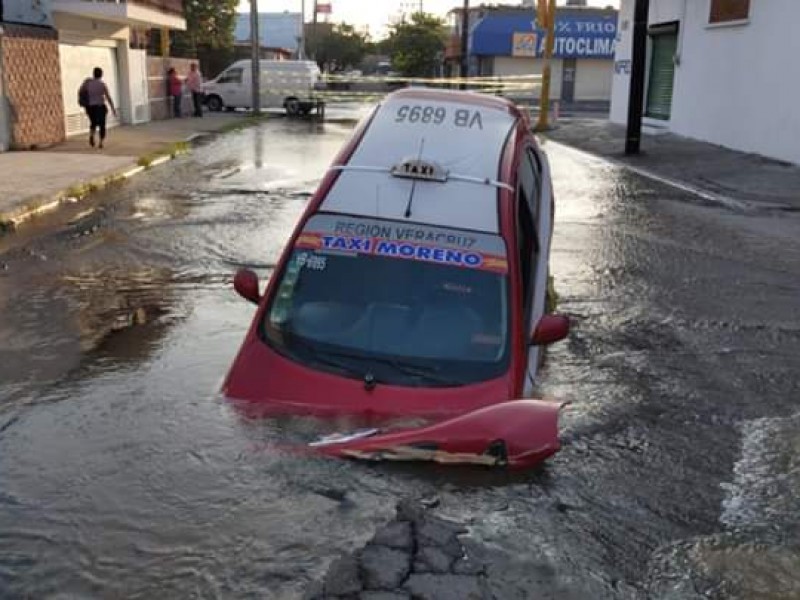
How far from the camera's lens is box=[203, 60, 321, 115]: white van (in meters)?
38.4

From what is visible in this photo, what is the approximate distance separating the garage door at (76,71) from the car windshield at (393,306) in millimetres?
21036

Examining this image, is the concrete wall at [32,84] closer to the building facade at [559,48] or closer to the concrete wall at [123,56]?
the concrete wall at [123,56]

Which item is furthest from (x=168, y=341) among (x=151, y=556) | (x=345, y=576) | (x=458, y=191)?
(x=345, y=576)

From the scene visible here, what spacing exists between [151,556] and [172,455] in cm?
101

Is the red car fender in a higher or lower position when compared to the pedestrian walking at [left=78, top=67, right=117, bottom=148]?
lower

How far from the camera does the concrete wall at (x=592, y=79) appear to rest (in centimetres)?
5888

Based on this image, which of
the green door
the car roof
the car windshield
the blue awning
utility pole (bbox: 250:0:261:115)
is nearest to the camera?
the car windshield

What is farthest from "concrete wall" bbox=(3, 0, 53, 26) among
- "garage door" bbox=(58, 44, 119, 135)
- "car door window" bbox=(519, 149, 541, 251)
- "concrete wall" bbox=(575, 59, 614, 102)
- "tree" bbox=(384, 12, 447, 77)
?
"tree" bbox=(384, 12, 447, 77)

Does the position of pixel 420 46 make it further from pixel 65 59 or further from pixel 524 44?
pixel 65 59

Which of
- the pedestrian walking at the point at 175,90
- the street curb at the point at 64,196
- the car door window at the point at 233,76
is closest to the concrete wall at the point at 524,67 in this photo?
the car door window at the point at 233,76

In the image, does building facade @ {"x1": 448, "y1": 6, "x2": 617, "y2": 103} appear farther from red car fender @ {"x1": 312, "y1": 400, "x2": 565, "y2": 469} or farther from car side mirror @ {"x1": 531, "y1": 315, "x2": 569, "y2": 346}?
red car fender @ {"x1": 312, "y1": 400, "x2": 565, "y2": 469}

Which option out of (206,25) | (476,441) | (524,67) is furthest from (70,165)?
(524,67)

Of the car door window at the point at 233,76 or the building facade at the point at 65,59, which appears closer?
the building facade at the point at 65,59

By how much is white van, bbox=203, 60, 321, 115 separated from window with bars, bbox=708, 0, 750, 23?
17.9 meters
